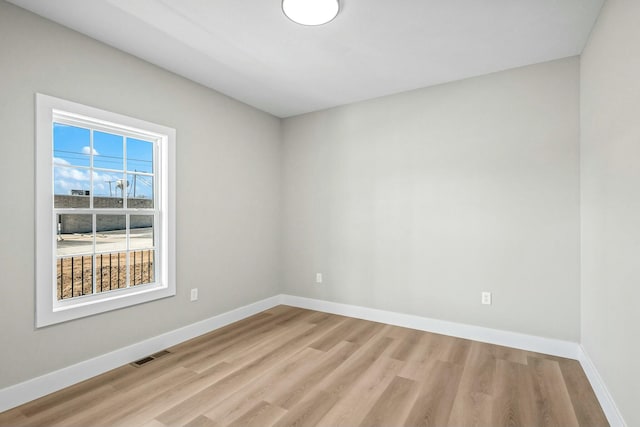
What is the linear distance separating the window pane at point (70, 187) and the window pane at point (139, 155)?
403mm

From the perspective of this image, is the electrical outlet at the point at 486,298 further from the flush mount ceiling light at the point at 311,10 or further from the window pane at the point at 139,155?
the window pane at the point at 139,155

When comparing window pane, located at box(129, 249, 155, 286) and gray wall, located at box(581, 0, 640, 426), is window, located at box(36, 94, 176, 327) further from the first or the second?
gray wall, located at box(581, 0, 640, 426)

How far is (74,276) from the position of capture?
257 cm

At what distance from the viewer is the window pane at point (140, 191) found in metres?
2.92

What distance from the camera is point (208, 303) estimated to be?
3508 millimetres

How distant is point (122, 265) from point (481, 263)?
3462mm

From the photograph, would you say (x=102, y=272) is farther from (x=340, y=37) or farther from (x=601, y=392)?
(x=601, y=392)

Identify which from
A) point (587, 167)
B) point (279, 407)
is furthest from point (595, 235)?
point (279, 407)

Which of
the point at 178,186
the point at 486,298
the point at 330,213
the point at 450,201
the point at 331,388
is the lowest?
the point at 331,388

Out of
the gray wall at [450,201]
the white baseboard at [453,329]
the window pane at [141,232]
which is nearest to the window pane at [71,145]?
the window pane at [141,232]

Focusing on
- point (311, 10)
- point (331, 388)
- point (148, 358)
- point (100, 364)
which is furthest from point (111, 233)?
point (311, 10)

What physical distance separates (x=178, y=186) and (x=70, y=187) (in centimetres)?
89

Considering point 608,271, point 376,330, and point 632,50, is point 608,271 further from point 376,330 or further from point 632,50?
point 376,330

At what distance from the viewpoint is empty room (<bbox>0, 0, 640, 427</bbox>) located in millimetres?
2088
